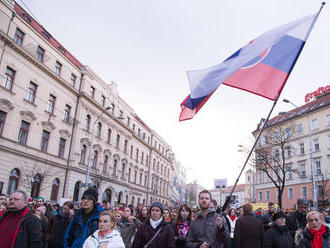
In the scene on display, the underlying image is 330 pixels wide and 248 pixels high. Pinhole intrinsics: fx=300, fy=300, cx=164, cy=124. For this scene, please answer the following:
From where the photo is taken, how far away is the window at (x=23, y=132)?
24.9m

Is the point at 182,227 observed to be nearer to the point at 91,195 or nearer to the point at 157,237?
the point at 157,237

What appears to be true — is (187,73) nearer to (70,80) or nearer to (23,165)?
(23,165)

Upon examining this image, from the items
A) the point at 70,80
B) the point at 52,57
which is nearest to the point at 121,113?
the point at 70,80

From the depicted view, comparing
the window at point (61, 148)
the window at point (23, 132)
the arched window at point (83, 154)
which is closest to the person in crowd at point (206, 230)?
the window at point (23, 132)

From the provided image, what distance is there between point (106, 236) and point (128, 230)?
3.13 metres

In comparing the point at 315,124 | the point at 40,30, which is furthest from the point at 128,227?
the point at 315,124

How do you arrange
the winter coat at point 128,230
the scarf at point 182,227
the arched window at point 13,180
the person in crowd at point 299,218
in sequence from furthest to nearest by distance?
the arched window at point 13,180 → the person in crowd at point 299,218 → the winter coat at point 128,230 → the scarf at point 182,227

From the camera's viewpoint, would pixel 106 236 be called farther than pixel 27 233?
No

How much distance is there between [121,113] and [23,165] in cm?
1983

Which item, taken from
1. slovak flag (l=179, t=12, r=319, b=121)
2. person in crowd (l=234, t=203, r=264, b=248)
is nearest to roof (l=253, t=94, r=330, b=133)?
person in crowd (l=234, t=203, r=264, b=248)

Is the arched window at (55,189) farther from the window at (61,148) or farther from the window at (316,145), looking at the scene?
the window at (316,145)

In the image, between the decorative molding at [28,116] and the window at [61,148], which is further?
the window at [61,148]

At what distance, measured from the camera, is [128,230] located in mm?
7102

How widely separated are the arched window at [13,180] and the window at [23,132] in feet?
8.17
